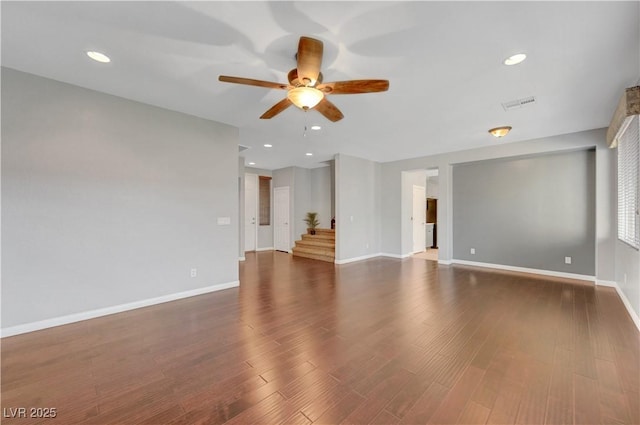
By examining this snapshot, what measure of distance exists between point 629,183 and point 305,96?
4328mm

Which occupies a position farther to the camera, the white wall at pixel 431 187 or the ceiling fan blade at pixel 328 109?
the white wall at pixel 431 187

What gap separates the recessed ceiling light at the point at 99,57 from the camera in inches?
95.7

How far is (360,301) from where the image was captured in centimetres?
379

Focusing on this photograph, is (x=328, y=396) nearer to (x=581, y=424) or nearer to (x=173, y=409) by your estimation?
(x=173, y=409)

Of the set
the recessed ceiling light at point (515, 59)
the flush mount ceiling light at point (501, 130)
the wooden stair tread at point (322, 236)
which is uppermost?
the recessed ceiling light at point (515, 59)

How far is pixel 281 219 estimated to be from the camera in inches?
351

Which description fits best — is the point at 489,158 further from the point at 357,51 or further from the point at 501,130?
the point at 357,51

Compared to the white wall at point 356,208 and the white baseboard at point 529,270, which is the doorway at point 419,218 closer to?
the white wall at point 356,208

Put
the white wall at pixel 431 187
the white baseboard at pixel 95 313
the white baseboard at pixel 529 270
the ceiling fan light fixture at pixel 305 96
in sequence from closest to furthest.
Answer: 1. the ceiling fan light fixture at pixel 305 96
2. the white baseboard at pixel 95 313
3. the white baseboard at pixel 529 270
4. the white wall at pixel 431 187

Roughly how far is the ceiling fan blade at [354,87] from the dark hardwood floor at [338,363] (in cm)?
233

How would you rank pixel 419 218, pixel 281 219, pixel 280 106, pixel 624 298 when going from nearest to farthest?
pixel 280 106 < pixel 624 298 < pixel 419 218 < pixel 281 219

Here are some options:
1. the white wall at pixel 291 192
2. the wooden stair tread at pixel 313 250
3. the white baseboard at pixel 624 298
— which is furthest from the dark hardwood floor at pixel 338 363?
the white wall at pixel 291 192

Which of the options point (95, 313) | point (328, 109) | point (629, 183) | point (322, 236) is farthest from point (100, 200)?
point (629, 183)

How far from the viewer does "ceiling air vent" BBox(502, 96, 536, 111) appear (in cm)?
335
